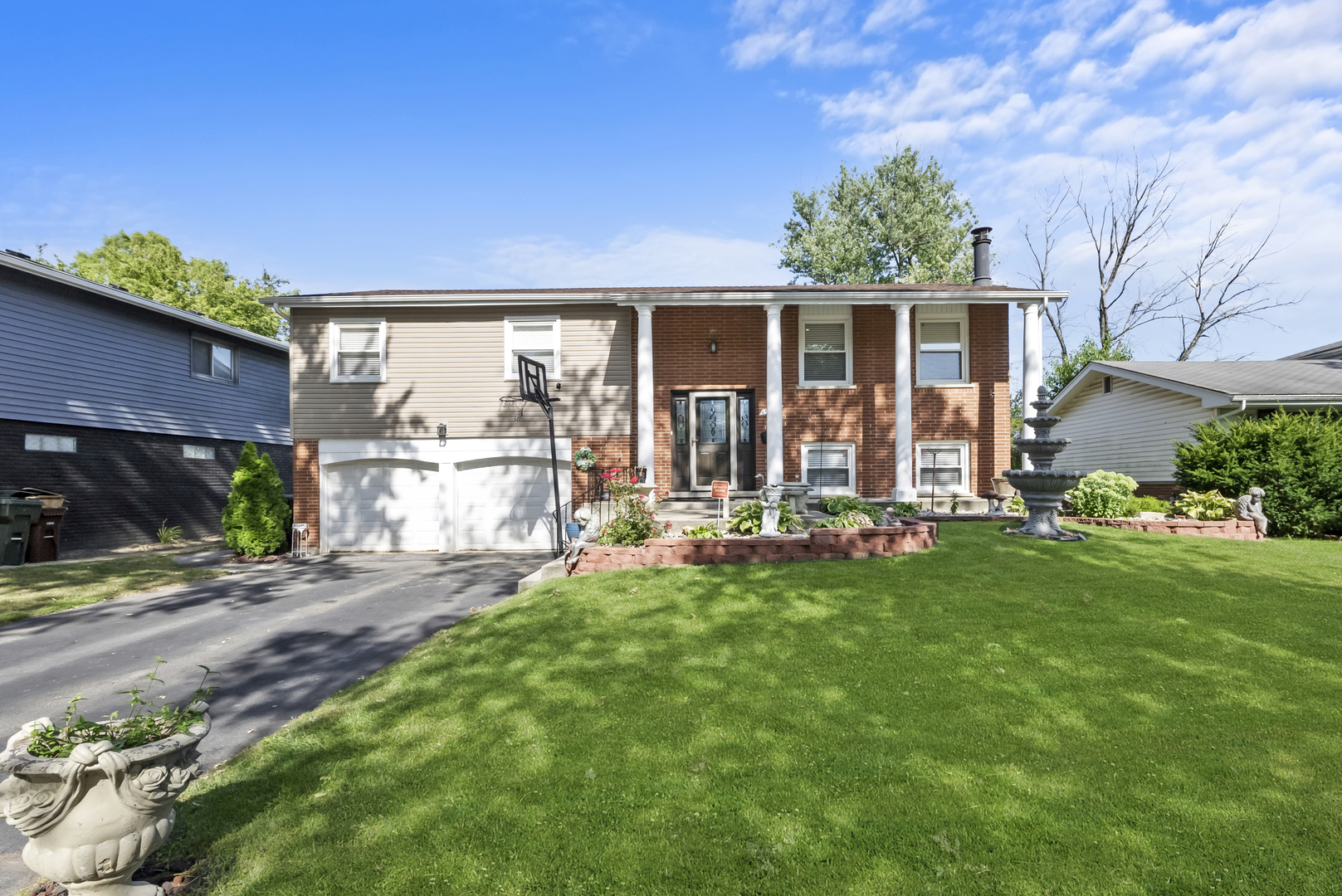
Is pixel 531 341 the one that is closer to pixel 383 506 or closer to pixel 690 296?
pixel 690 296

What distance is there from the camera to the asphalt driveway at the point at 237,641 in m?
4.66

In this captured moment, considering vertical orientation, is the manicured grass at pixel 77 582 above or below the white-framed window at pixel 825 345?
below

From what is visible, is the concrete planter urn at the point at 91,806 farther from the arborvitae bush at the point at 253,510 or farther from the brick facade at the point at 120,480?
the brick facade at the point at 120,480

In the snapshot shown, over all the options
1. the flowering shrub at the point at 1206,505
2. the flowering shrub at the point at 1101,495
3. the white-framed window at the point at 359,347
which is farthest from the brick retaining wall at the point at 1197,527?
the white-framed window at the point at 359,347

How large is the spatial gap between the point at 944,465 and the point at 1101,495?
334 cm

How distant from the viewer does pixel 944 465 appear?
1338 cm

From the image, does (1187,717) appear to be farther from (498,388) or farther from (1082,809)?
(498,388)

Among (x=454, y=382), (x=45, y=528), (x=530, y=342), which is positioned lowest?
(x=45, y=528)

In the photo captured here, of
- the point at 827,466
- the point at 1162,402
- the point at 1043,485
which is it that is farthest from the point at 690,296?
the point at 1162,402

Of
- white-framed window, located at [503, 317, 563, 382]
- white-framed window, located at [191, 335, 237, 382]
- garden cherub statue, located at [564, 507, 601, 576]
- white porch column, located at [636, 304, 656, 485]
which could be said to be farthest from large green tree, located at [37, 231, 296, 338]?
garden cherub statue, located at [564, 507, 601, 576]

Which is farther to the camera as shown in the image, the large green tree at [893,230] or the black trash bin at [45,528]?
the large green tree at [893,230]

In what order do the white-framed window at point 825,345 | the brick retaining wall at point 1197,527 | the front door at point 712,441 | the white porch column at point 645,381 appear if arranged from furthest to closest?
the white-framed window at point 825,345 < the front door at point 712,441 < the white porch column at point 645,381 < the brick retaining wall at point 1197,527

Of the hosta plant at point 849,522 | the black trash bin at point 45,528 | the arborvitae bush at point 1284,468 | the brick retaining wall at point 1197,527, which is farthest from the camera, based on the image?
the black trash bin at point 45,528

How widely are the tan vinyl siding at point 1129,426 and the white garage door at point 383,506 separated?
16.3 metres
